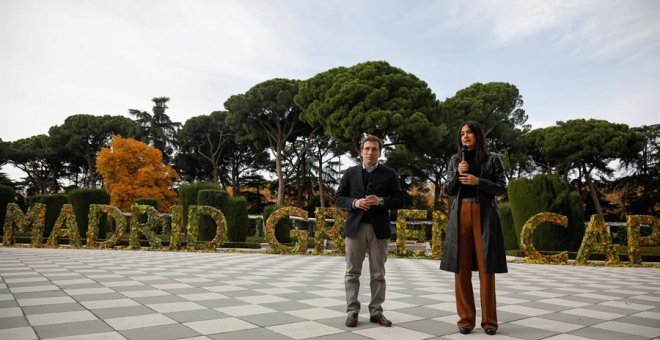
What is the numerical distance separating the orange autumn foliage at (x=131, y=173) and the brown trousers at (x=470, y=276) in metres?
34.5

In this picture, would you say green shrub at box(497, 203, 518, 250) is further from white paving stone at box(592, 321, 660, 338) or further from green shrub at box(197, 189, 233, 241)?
white paving stone at box(592, 321, 660, 338)

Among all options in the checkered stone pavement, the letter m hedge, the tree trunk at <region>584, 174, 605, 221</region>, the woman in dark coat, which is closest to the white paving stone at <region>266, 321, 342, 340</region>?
the checkered stone pavement

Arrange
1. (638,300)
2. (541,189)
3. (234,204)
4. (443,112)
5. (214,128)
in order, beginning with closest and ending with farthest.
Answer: (638,300) → (541,189) → (234,204) → (443,112) → (214,128)

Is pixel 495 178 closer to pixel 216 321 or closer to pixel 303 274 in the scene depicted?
pixel 216 321

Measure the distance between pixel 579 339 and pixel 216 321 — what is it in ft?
9.99

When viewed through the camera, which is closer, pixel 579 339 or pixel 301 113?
pixel 579 339

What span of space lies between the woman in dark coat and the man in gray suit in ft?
1.82

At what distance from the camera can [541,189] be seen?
1442 cm

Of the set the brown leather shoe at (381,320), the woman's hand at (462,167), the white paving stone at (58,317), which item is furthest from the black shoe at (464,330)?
the white paving stone at (58,317)

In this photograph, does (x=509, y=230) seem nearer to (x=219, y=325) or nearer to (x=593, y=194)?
(x=219, y=325)

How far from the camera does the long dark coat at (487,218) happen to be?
356cm

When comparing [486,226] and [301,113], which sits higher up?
[301,113]

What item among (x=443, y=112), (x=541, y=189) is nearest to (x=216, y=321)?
(x=541, y=189)

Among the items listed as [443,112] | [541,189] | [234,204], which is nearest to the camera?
[541,189]
